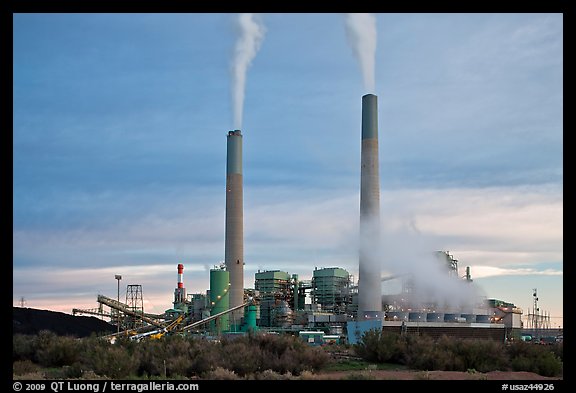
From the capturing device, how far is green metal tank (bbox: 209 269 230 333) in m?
78.1

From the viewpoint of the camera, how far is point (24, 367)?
26.1m

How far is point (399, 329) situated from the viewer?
211ft

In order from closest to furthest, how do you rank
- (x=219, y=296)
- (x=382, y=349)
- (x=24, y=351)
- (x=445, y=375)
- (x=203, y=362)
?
(x=203, y=362)
(x=445, y=375)
(x=24, y=351)
(x=382, y=349)
(x=219, y=296)

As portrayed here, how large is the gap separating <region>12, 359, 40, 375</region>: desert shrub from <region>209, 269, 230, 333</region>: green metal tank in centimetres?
5052

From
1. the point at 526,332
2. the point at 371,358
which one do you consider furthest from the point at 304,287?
the point at 371,358

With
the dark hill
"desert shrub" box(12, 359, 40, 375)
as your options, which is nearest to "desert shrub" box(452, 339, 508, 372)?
"desert shrub" box(12, 359, 40, 375)

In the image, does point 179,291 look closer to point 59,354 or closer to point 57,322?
point 57,322

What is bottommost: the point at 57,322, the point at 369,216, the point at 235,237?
the point at 57,322

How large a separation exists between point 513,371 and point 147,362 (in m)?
14.0

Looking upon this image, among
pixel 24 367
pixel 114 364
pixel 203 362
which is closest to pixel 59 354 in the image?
pixel 24 367

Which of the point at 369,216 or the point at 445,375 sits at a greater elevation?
the point at 369,216

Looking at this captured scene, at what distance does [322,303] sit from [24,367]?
6327 cm
